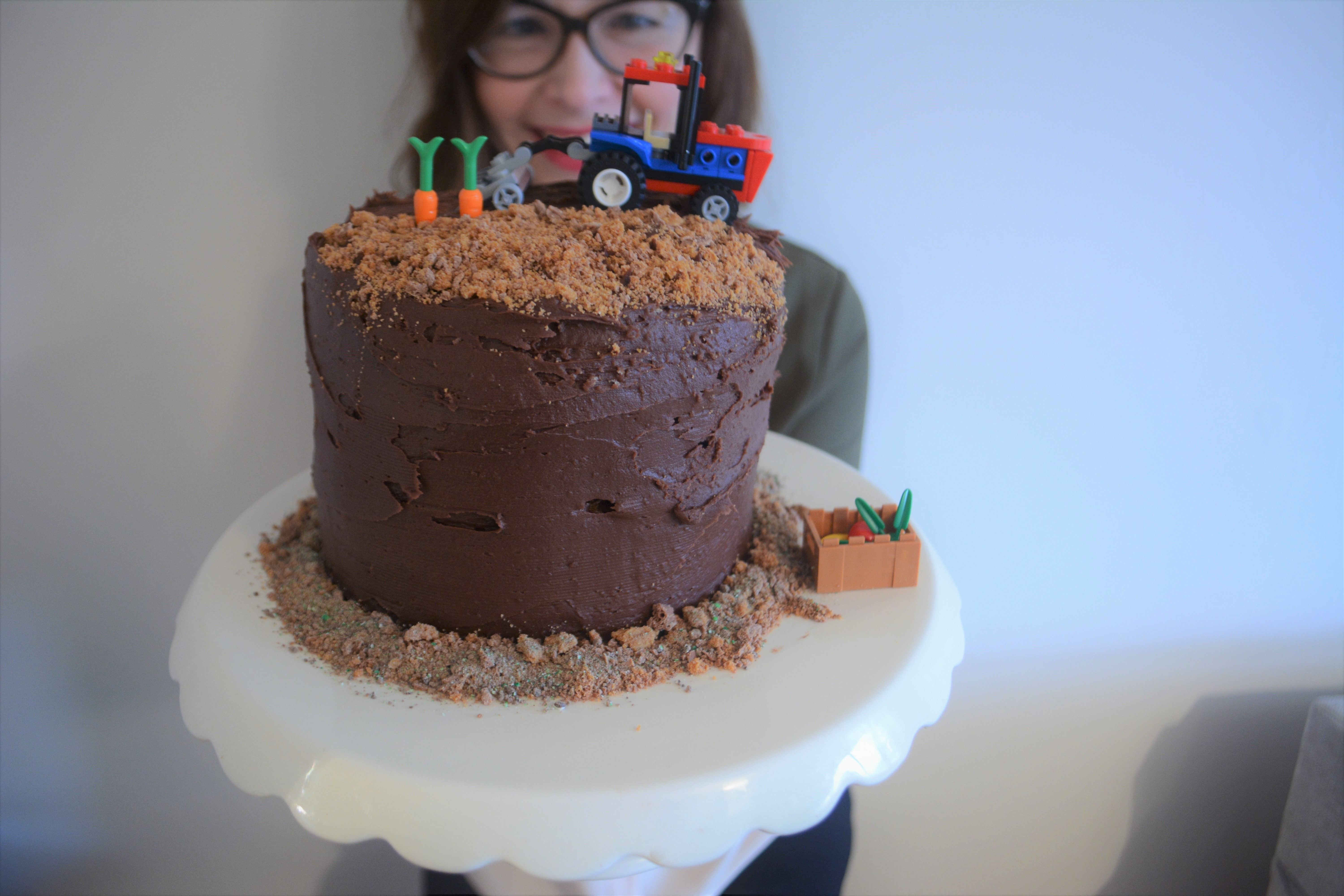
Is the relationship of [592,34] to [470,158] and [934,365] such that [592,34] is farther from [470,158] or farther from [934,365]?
[934,365]

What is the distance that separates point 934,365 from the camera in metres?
1.86

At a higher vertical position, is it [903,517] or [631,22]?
[631,22]

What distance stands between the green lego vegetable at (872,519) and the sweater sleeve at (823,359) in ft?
2.03

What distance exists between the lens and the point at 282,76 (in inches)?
62.7

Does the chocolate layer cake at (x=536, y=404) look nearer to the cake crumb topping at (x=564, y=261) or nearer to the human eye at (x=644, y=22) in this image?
the cake crumb topping at (x=564, y=261)

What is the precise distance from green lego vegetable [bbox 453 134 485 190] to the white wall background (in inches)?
27.5

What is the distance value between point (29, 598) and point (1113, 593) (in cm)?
236

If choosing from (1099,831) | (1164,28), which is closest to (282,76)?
(1164,28)

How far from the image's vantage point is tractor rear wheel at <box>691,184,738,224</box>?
3.60 ft

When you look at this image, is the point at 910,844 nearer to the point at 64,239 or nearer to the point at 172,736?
the point at 172,736

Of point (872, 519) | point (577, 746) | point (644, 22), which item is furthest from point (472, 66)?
point (577, 746)

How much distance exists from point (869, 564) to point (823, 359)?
0.71m

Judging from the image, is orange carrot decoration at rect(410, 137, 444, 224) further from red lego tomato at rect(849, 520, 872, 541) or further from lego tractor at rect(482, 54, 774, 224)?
red lego tomato at rect(849, 520, 872, 541)

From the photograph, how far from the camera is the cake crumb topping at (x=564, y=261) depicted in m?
0.89
